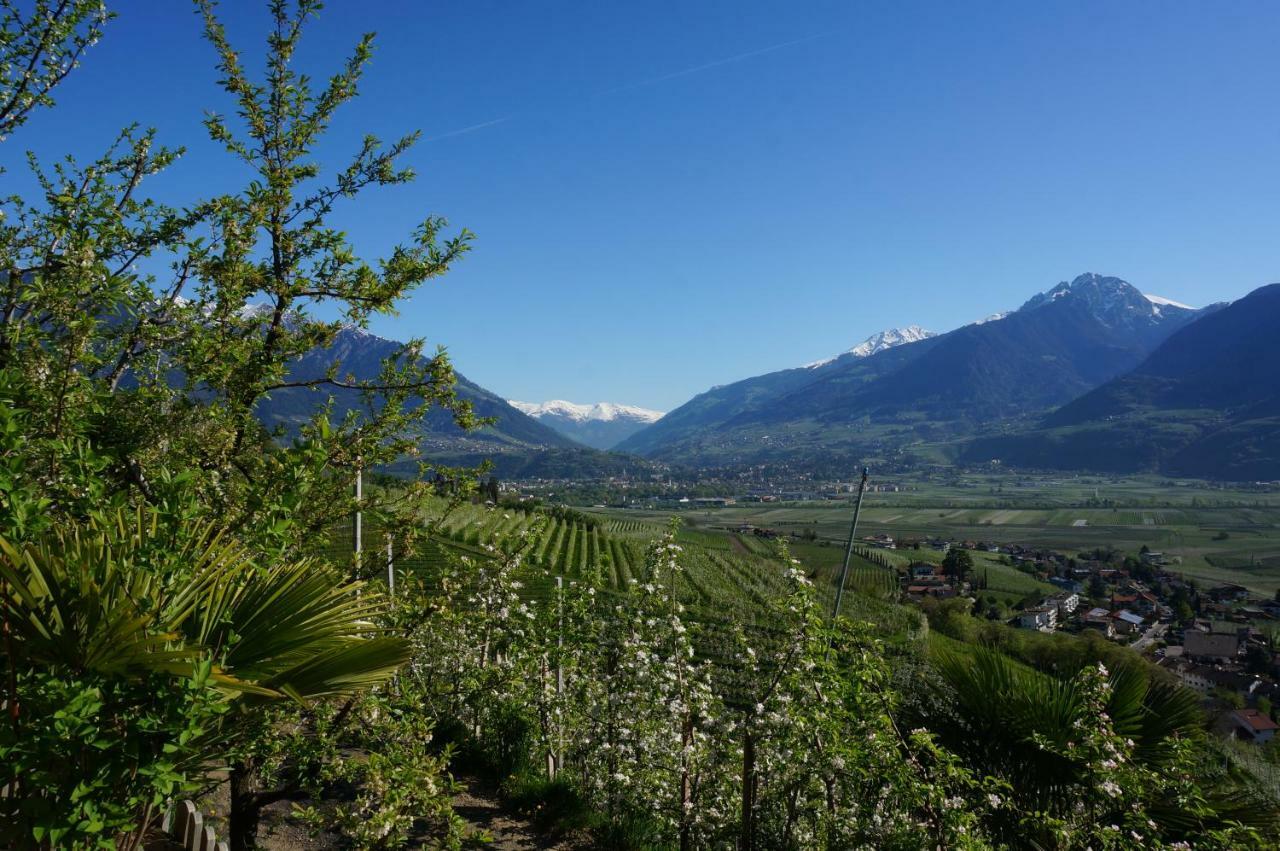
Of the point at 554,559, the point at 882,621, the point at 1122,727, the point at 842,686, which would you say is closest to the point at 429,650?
the point at 842,686

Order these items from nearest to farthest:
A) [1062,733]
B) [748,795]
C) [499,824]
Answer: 1. [1062,733]
2. [748,795]
3. [499,824]

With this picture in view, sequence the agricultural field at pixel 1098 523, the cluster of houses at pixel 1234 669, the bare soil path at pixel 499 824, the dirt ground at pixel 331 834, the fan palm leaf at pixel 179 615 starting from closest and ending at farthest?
the fan palm leaf at pixel 179 615, the dirt ground at pixel 331 834, the bare soil path at pixel 499 824, the cluster of houses at pixel 1234 669, the agricultural field at pixel 1098 523

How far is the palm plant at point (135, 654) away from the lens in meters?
2.03

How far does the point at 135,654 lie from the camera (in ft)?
6.98

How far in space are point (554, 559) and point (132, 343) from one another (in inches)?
2141

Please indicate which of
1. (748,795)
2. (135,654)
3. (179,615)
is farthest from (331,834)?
(135,654)

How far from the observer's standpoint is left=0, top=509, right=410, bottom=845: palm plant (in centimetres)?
203

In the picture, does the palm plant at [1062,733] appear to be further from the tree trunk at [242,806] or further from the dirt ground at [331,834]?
the tree trunk at [242,806]

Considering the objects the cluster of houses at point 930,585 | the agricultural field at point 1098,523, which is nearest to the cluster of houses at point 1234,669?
the cluster of houses at point 930,585

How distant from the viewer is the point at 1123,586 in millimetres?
92000

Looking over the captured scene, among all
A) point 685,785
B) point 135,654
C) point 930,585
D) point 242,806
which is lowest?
point 930,585

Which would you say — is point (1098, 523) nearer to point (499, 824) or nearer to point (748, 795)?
point (748, 795)

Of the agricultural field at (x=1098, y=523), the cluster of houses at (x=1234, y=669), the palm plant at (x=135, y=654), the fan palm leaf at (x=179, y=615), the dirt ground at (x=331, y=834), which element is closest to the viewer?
the palm plant at (x=135, y=654)

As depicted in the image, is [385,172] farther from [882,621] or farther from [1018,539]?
[1018,539]
